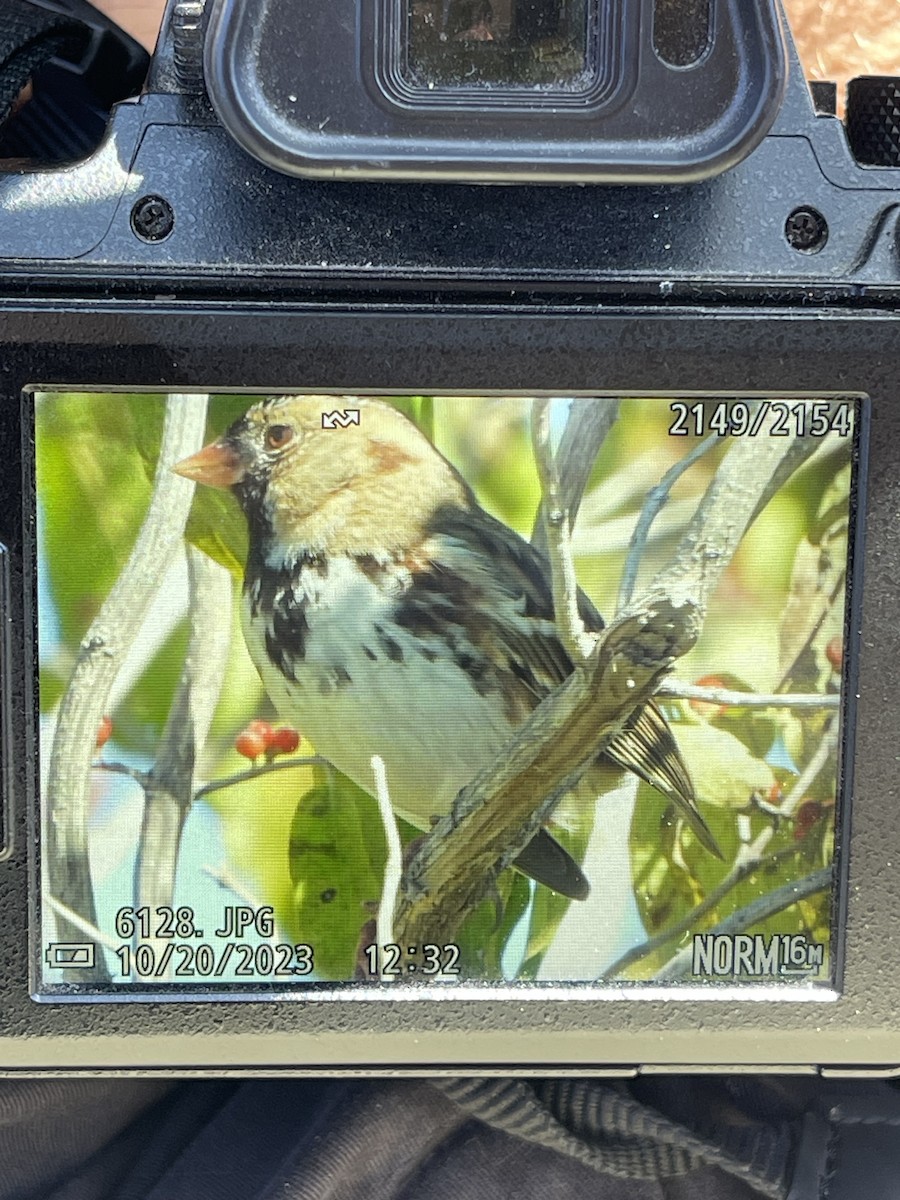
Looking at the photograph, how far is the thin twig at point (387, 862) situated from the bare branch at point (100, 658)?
0.19 meters

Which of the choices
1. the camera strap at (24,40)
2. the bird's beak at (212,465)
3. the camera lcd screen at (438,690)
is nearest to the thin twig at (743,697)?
the camera lcd screen at (438,690)

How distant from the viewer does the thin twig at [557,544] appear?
33.7 inches

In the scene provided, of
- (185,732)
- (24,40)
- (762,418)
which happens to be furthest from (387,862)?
(24,40)

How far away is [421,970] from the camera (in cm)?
91

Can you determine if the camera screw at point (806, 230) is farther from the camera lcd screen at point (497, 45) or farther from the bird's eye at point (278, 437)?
the bird's eye at point (278, 437)

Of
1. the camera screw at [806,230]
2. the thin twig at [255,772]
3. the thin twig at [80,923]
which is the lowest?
the thin twig at [80,923]

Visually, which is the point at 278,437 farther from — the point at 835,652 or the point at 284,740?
the point at 835,652

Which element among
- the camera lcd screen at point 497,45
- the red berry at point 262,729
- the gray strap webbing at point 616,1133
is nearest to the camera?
the camera lcd screen at point 497,45

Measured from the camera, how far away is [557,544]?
0.87 meters

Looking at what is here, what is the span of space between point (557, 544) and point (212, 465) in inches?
9.5

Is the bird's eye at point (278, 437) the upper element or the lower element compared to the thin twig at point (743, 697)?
upper

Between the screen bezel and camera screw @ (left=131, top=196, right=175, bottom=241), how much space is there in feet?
0.16

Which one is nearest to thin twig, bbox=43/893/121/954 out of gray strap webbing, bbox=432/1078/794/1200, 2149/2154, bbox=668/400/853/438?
gray strap webbing, bbox=432/1078/794/1200

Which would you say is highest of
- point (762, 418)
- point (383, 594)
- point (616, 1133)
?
point (762, 418)
